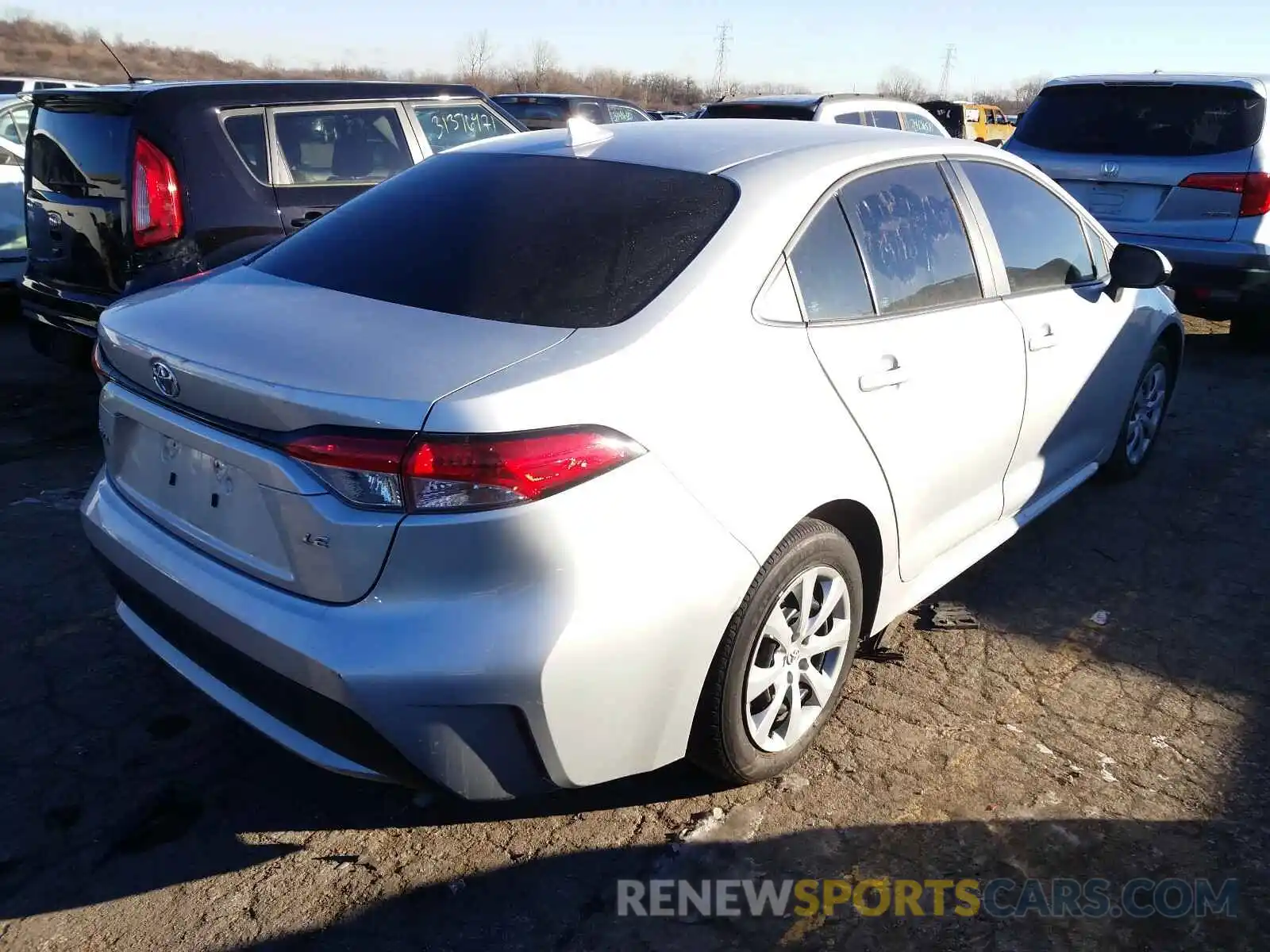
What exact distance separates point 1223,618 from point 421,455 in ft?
10.2

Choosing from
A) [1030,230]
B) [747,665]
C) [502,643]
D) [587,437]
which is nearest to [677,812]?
[747,665]

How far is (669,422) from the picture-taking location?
221 cm

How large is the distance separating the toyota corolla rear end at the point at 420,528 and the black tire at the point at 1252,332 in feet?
21.9

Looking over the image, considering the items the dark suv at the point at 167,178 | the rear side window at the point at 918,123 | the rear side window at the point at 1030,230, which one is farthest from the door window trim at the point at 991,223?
the rear side window at the point at 918,123

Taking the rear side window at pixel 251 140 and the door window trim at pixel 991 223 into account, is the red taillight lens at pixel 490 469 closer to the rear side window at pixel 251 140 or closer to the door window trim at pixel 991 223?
the door window trim at pixel 991 223

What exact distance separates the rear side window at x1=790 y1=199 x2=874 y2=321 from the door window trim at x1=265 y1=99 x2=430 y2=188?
2.70 metres

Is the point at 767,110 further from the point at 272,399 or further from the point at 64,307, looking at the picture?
the point at 272,399

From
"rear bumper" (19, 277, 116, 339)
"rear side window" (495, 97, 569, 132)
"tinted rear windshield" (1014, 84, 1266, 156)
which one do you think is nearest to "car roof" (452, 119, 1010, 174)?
"rear bumper" (19, 277, 116, 339)

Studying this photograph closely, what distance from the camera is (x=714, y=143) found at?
3029 millimetres

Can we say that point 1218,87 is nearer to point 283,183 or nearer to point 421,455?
point 283,183

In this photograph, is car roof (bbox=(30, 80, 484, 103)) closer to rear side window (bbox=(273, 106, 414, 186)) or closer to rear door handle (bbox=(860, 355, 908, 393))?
rear side window (bbox=(273, 106, 414, 186))

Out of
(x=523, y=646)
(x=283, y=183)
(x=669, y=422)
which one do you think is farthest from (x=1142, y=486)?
(x=283, y=183)

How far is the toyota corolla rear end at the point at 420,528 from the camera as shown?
202 cm

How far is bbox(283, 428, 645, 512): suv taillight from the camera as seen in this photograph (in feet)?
6.48
